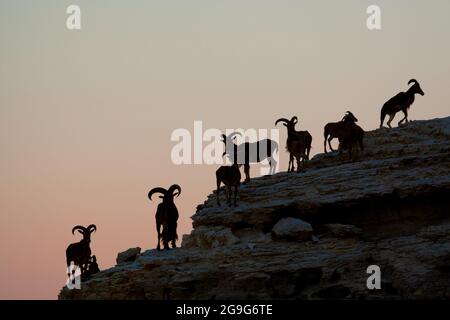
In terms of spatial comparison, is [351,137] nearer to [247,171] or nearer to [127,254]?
[247,171]

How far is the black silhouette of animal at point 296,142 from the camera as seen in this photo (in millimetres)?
38719

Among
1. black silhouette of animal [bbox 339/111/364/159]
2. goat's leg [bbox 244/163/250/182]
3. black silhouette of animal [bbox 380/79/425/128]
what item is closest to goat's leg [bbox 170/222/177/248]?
goat's leg [bbox 244/163/250/182]

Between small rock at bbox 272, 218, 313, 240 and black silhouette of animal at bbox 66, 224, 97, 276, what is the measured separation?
761 cm

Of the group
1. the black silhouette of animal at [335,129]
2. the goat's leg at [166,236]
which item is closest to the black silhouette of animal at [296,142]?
the black silhouette of animal at [335,129]

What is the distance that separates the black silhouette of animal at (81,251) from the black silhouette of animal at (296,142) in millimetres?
7505

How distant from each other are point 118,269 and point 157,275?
1762mm

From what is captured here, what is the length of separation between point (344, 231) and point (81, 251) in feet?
31.8

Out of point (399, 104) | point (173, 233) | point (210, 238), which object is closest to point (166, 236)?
point (173, 233)

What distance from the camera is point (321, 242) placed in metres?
33.2

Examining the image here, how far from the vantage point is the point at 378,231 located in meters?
34.5

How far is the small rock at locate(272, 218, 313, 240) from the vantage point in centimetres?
3344

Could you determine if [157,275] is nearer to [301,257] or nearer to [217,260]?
[217,260]
